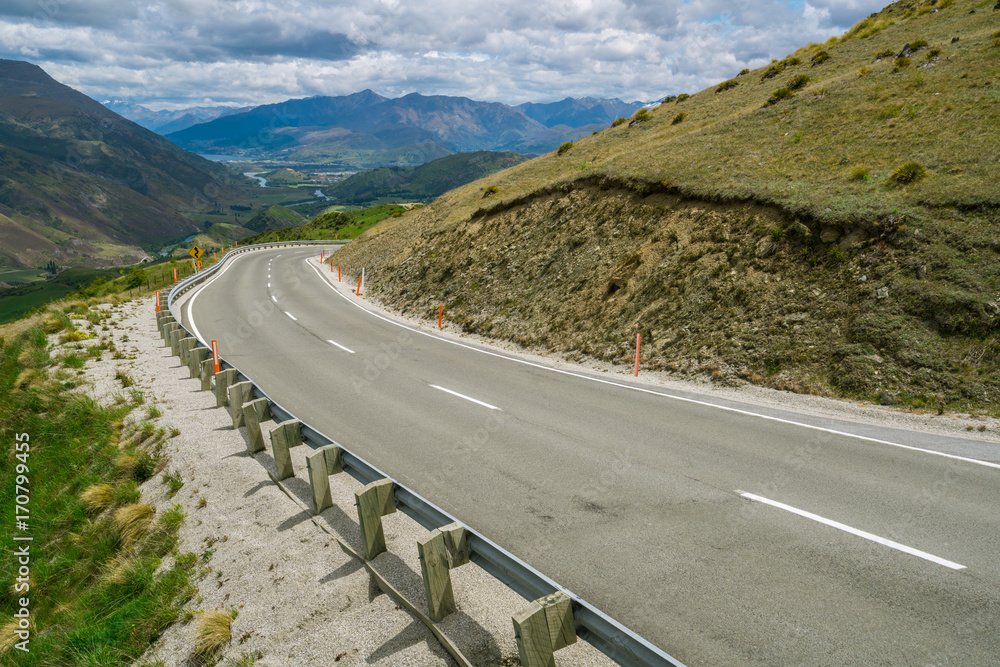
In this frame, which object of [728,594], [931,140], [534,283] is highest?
[931,140]

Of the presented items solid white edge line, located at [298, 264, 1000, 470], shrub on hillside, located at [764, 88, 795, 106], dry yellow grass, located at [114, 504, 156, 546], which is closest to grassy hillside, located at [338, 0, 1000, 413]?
shrub on hillside, located at [764, 88, 795, 106]

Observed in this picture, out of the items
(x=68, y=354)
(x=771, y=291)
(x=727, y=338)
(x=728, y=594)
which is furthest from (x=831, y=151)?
(x=68, y=354)

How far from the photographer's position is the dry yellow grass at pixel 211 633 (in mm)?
4785

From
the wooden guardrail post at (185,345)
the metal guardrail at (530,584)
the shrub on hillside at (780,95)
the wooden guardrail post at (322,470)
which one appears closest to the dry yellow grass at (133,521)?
the wooden guardrail post at (322,470)

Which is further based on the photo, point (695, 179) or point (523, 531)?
point (695, 179)

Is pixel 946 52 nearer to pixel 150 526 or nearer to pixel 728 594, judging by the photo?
pixel 728 594

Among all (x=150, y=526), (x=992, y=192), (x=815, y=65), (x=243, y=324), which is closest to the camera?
(x=150, y=526)

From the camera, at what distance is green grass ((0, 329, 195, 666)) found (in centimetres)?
571

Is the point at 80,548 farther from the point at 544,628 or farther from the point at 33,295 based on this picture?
the point at 33,295

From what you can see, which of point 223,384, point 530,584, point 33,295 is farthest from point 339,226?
point 33,295

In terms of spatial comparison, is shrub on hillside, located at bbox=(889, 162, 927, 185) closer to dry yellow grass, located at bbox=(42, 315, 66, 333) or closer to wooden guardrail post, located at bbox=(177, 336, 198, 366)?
wooden guardrail post, located at bbox=(177, 336, 198, 366)

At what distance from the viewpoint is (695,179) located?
794 inches

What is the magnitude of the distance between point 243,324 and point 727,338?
1804 centimetres

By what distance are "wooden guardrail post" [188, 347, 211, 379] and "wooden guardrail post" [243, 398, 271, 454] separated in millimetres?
4921
